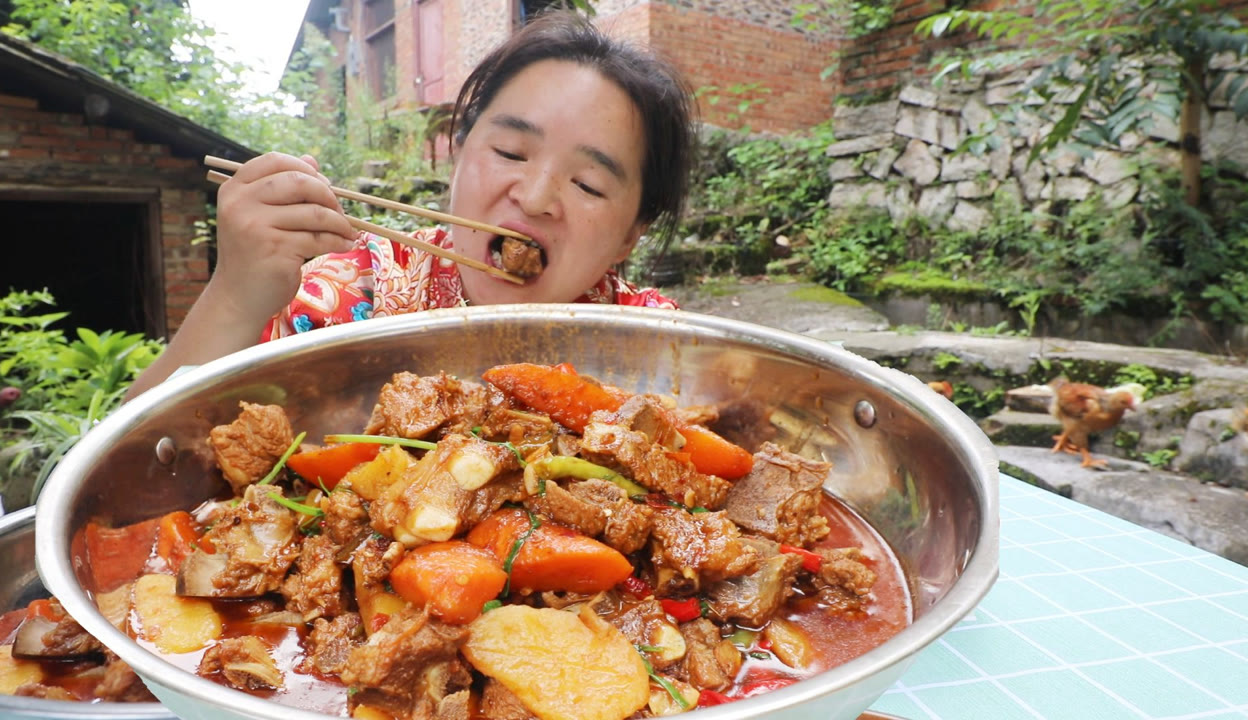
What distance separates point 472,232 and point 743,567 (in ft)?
4.04

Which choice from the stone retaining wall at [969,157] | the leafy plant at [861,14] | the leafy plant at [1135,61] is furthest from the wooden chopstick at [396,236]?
the leafy plant at [861,14]

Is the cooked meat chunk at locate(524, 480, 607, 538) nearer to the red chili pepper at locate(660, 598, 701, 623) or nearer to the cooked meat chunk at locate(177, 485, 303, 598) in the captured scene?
the red chili pepper at locate(660, 598, 701, 623)

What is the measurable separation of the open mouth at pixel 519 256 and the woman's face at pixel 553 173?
0.02 meters

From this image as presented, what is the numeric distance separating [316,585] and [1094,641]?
1.05 meters

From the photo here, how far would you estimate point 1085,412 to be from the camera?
3719 millimetres

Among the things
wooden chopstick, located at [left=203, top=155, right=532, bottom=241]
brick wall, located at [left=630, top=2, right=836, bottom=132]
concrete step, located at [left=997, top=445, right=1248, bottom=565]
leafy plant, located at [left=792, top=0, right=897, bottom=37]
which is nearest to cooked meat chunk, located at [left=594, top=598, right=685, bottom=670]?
wooden chopstick, located at [left=203, top=155, right=532, bottom=241]

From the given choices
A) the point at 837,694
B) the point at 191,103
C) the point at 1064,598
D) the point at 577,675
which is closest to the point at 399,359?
the point at 577,675

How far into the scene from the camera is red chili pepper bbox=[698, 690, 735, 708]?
0.78 meters

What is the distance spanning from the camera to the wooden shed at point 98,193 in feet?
16.8

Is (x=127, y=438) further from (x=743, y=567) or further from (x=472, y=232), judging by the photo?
(x=472, y=232)

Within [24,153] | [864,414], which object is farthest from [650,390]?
[24,153]

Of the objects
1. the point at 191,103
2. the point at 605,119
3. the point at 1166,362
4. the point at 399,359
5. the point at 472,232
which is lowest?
the point at 1166,362

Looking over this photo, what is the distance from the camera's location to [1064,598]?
3.65 feet

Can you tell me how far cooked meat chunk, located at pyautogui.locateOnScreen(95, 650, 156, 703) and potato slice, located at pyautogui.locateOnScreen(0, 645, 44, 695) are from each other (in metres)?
0.10
